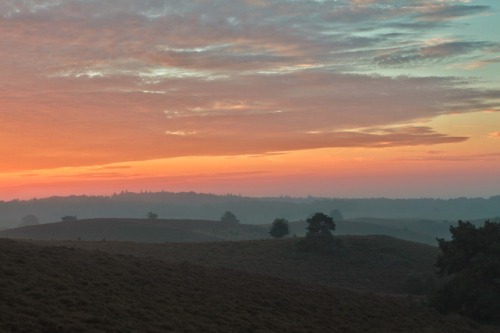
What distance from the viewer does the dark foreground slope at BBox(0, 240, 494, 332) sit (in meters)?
25.0

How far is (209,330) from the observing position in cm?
2797

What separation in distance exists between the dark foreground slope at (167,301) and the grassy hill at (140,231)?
105469 mm

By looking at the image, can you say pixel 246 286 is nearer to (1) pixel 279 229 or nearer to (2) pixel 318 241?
(2) pixel 318 241

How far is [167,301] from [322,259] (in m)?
48.0

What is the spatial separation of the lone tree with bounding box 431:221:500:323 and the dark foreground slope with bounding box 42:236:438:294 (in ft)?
41.7

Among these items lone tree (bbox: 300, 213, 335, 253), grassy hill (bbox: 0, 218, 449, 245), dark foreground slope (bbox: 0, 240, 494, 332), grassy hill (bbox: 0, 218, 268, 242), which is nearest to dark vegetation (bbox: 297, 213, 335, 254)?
lone tree (bbox: 300, 213, 335, 253)

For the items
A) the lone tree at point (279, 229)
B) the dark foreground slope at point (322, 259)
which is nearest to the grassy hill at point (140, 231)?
the lone tree at point (279, 229)

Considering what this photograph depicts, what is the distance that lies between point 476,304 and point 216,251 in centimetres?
3807

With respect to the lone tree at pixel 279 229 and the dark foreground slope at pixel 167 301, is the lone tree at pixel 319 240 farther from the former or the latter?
the dark foreground slope at pixel 167 301

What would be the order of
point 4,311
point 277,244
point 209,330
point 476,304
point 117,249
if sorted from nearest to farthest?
point 4,311
point 209,330
point 476,304
point 117,249
point 277,244

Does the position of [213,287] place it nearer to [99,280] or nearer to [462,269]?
[99,280]

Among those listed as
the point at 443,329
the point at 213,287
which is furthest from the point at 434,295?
the point at 213,287

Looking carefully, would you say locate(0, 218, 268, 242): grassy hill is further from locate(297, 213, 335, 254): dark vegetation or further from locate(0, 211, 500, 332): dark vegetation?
locate(0, 211, 500, 332): dark vegetation

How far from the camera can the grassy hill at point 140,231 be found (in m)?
147
